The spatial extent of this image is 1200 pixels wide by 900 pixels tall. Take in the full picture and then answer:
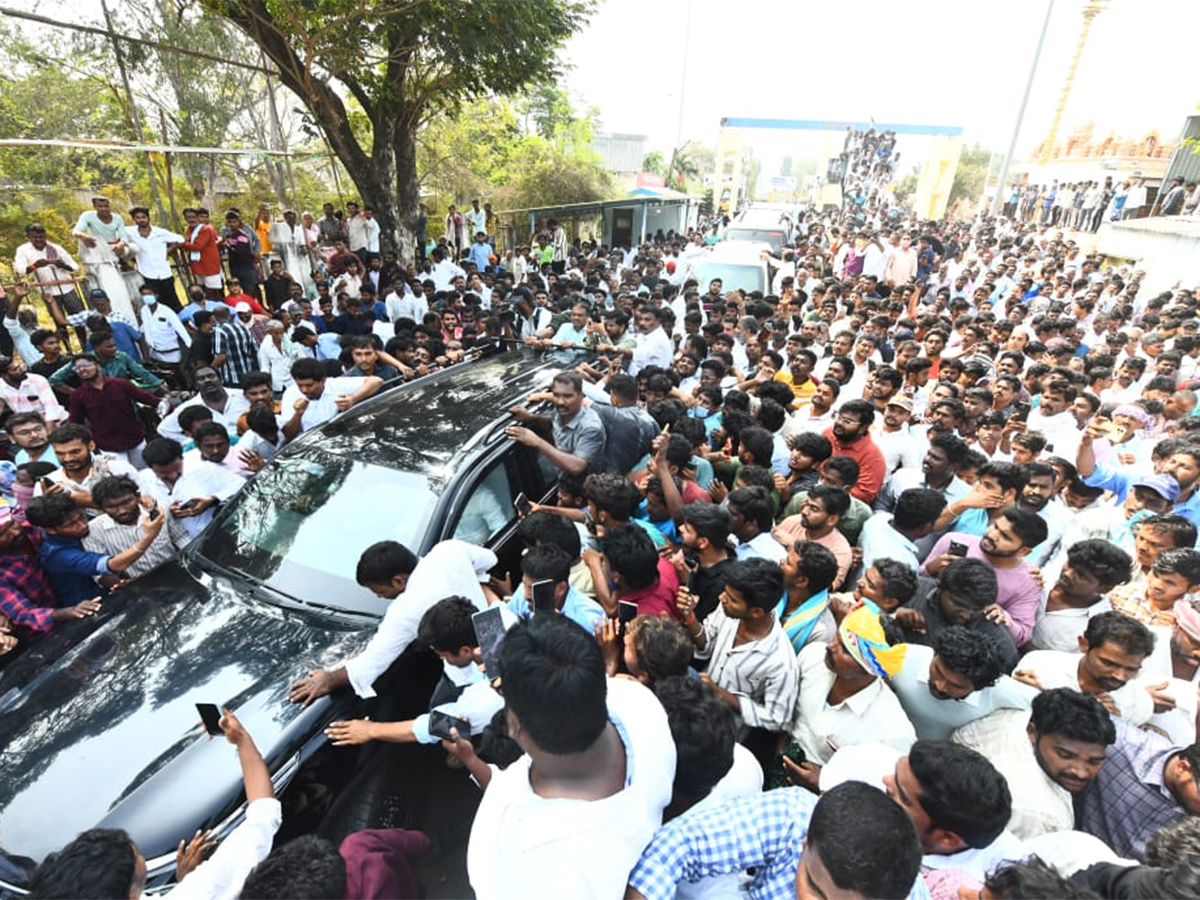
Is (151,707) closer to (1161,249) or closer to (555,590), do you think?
(555,590)

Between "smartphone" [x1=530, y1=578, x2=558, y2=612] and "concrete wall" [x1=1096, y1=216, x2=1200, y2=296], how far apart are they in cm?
1684

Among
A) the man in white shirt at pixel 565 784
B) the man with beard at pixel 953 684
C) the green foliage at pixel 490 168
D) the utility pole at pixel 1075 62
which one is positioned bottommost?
the man with beard at pixel 953 684

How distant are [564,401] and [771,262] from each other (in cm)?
972

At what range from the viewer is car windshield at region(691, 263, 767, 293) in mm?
10328

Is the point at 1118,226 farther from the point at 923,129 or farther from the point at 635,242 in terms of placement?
the point at 923,129

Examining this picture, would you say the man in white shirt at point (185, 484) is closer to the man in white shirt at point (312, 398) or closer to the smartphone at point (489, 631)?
the man in white shirt at point (312, 398)

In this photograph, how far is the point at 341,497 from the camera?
10.8ft

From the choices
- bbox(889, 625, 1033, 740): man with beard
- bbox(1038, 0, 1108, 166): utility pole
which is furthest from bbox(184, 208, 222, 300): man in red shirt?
bbox(1038, 0, 1108, 166): utility pole

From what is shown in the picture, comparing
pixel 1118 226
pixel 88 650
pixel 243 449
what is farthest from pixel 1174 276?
pixel 88 650

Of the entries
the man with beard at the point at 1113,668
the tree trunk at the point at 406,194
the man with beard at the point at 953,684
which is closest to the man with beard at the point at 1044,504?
the man with beard at the point at 1113,668

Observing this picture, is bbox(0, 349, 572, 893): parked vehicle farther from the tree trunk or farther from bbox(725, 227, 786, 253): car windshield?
bbox(725, 227, 786, 253): car windshield

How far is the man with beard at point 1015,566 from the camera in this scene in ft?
9.14

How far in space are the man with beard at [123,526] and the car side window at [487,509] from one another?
68.0 inches

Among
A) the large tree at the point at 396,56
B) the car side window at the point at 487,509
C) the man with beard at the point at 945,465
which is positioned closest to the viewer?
the car side window at the point at 487,509
